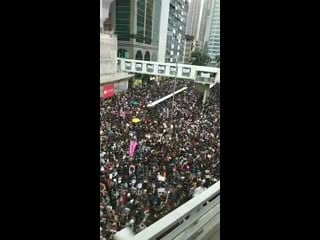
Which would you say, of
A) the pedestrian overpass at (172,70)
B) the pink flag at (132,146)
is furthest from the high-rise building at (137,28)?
the pink flag at (132,146)

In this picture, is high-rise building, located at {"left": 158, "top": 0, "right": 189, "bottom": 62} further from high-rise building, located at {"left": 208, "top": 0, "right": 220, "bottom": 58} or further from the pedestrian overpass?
high-rise building, located at {"left": 208, "top": 0, "right": 220, "bottom": 58}

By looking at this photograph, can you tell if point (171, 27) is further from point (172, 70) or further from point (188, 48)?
point (172, 70)

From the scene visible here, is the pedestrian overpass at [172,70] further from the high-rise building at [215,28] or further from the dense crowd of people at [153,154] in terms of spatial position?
the high-rise building at [215,28]

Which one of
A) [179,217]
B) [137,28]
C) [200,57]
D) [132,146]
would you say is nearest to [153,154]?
[132,146]
